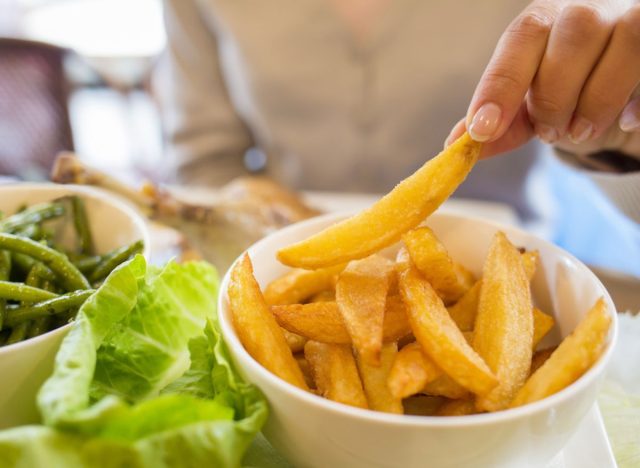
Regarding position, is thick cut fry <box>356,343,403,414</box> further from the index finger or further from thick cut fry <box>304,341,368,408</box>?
the index finger

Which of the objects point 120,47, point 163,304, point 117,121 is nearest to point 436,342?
point 163,304

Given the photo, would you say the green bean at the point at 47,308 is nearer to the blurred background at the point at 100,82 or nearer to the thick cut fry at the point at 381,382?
the thick cut fry at the point at 381,382

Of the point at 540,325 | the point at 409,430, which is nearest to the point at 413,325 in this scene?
the point at 409,430

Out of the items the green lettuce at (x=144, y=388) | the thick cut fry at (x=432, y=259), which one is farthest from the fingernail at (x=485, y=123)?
the green lettuce at (x=144, y=388)

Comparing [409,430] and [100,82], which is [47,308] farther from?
[100,82]

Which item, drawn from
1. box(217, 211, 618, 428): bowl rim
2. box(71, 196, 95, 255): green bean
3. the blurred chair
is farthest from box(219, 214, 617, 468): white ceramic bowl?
the blurred chair

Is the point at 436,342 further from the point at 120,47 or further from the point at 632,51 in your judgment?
the point at 120,47
